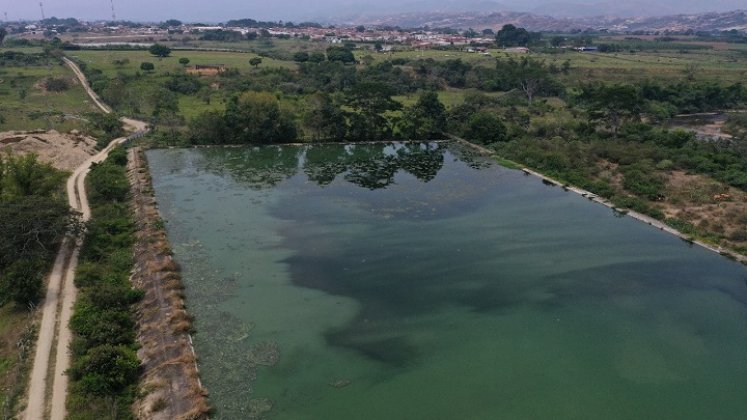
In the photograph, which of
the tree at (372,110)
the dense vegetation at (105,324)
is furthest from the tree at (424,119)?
the dense vegetation at (105,324)

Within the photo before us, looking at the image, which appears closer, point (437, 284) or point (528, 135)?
point (437, 284)

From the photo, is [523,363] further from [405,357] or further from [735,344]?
[735,344]

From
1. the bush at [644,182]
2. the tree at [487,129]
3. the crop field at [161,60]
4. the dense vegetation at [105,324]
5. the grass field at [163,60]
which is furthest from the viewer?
the crop field at [161,60]

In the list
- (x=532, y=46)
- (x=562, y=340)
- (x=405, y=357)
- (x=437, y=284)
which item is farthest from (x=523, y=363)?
(x=532, y=46)

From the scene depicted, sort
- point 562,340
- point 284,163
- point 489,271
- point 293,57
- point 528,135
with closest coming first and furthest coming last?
point 562,340 < point 489,271 < point 284,163 < point 528,135 < point 293,57

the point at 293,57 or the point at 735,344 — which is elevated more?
the point at 293,57

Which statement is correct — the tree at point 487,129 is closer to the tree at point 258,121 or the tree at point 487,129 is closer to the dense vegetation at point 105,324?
the tree at point 258,121

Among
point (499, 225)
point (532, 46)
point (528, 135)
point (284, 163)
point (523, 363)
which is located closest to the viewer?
point (523, 363)
